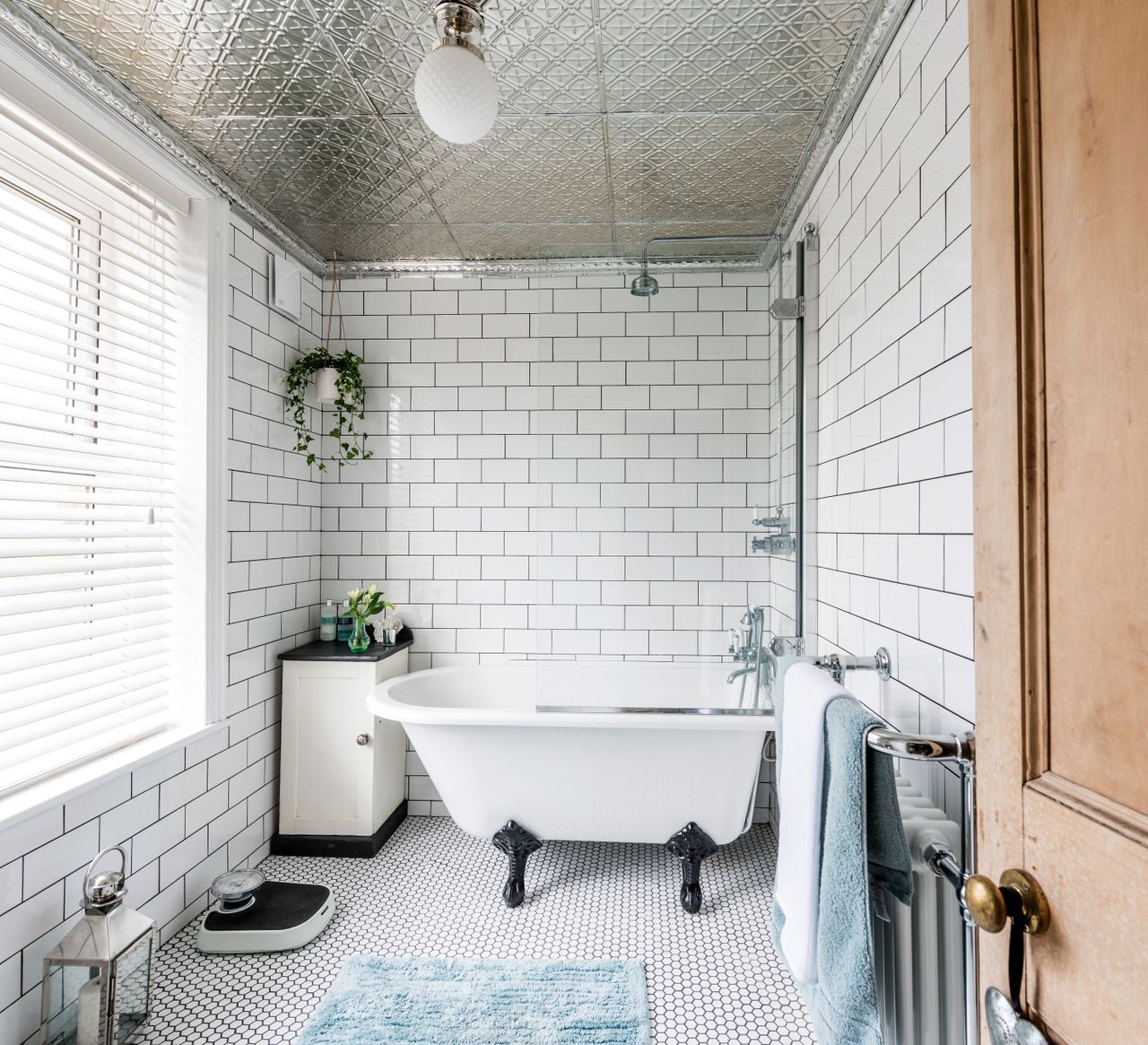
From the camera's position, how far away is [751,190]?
2.57 meters

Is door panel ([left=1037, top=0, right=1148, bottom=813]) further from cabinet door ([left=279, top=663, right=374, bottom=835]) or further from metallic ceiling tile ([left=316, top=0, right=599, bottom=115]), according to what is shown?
cabinet door ([left=279, top=663, right=374, bottom=835])

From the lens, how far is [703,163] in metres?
2.38

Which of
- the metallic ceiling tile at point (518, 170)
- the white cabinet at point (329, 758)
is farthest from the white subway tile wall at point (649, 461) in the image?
the white cabinet at point (329, 758)

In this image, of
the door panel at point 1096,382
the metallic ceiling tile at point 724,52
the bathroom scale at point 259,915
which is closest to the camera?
the door panel at point 1096,382

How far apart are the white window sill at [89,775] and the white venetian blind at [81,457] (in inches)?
1.4

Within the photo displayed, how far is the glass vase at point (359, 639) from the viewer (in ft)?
9.56

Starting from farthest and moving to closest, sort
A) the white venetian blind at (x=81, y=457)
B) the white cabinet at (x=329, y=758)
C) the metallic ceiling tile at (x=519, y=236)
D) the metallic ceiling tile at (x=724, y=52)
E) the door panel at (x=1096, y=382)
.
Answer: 1. the metallic ceiling tile at (x=519, y=236)
2. the white cabinet at (x=329, y=758)
3. the white venetian blind at (x=81, y=457)
4. the metallic ceiling tile at (x=724, y=52)
5. the door panel at (x=1096, y=382)

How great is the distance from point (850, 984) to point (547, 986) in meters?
1.03

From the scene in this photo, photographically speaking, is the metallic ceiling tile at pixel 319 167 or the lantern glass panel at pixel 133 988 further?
the metallic ceiling tile at pixel 319 167

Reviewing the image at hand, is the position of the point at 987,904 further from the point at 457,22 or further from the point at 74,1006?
the point at 74,1006

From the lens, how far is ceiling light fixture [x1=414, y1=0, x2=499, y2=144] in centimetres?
137

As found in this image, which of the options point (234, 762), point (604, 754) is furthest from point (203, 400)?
point (604, 754)

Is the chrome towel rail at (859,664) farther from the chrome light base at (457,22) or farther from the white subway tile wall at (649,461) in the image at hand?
the chrome light base at (457,22)

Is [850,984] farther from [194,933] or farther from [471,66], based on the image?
[194,933]
